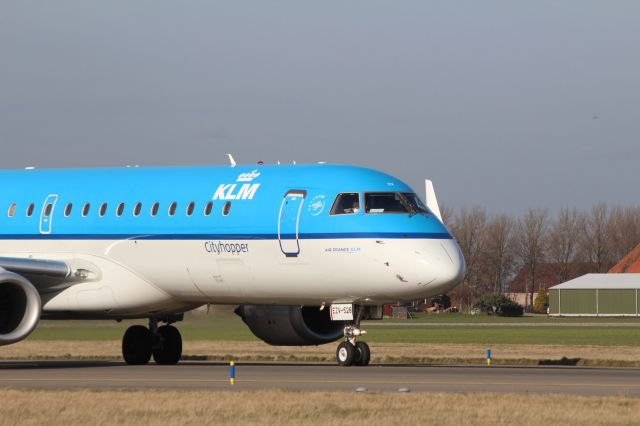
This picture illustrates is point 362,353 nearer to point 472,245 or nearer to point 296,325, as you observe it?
point 296,325

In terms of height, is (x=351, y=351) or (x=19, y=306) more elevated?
(x=19, y=306)

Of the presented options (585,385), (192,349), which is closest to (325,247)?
(585,385)

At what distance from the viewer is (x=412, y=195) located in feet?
105

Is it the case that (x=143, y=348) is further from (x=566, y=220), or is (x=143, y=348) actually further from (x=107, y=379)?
(x=566, y=220)

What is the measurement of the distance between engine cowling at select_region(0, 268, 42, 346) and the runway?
3.12 ft

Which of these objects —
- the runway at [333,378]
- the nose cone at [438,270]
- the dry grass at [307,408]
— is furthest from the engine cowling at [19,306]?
the nose cone at [438,270]

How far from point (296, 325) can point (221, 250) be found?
9.36 feet

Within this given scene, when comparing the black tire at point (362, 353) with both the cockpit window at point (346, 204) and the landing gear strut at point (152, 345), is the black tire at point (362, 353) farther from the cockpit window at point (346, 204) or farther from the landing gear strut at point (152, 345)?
the landing gear strut at point (152, 345)

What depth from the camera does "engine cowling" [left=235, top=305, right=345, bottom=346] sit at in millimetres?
34406

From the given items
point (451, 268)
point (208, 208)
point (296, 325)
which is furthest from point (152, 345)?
point (451, 268)

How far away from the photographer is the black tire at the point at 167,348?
37312 millimetres

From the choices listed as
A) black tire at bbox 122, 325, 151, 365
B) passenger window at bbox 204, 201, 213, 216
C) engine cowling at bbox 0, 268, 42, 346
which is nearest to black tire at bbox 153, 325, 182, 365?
black tire at bbox 122, 325, 151, 365

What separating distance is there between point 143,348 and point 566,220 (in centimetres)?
13727

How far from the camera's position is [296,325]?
113 ft
